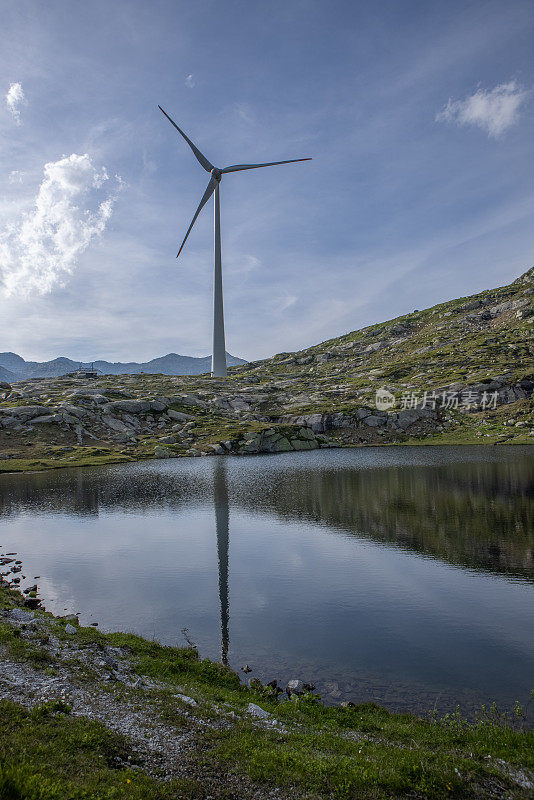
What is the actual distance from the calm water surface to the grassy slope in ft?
9.83

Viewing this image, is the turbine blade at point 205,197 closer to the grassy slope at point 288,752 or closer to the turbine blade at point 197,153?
the turbine blade at point 197,153

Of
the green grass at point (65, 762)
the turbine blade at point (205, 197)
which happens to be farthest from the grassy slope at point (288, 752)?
the turbine blade at point (205, 197)

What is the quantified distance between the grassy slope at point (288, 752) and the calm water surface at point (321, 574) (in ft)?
9.83


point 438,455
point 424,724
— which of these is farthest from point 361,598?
point 438,455

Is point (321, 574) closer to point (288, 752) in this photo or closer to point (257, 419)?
point (288, 752)

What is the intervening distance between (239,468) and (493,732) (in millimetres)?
89306

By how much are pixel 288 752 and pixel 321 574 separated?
22195 millimetres

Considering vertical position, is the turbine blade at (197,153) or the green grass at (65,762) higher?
the turbine blade at (197,153)

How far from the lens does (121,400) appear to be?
168m

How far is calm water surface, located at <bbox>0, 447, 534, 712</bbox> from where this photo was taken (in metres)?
21.6

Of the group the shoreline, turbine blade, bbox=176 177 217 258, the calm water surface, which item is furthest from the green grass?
turbine blade, bbox=176 177 217 258

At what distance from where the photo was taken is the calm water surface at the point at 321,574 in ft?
70.7

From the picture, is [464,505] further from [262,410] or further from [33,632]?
[262,410]

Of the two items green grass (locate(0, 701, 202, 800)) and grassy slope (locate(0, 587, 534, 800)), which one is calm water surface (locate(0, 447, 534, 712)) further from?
green grass (locate(0, 701, 202, 800))
